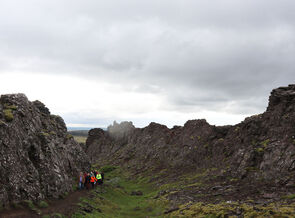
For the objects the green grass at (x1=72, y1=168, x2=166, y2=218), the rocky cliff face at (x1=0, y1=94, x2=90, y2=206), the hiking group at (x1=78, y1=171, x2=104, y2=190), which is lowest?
the green grass at (x1=72, y1=168, x2=166, y2=218)

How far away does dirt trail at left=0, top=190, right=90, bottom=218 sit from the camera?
2300 cm

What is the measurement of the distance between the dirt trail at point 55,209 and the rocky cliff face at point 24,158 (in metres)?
1.30

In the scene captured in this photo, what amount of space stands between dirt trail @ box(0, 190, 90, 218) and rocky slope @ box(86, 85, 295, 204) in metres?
19.1

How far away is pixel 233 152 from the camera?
176 ft

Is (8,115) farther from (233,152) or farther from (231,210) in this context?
(233,152)

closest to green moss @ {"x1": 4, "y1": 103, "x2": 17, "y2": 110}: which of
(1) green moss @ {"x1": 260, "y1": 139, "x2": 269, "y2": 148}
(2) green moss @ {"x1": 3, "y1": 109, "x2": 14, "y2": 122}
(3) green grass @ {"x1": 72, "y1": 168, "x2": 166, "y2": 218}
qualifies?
(2) green moss @ {"x1": 3, "y1": 109, "x2": 14, "y2": 122}

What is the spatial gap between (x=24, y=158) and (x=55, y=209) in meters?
8.64

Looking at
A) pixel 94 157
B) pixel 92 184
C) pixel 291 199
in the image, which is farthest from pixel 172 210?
pixel 94 157

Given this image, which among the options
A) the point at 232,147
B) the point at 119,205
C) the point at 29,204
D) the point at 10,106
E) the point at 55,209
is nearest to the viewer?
the point at 29,204

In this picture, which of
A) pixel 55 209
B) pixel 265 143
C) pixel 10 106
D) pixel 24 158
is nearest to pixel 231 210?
pixel 55 209

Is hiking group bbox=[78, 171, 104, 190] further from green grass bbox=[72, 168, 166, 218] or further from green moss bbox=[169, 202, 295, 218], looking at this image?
green moss bbox=[169, 202, 295, 218]

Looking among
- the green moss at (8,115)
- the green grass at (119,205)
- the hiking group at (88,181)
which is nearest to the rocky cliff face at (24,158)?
the green moss at (8,115)

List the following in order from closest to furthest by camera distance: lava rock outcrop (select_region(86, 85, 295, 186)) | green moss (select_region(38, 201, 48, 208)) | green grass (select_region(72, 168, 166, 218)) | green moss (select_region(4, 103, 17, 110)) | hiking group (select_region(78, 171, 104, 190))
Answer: green moss (select_region(38, 201, 48, 208)) < green grass (select_region(72, 168, 166, 218)) < green moss (select_region(4, 103, 17, 110)) < lava rock outcrop (select_region(86, 85, 295, 186)) < hiking group (select_region(78, 171, 104, 190))

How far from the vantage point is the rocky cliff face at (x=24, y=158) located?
26172mm
